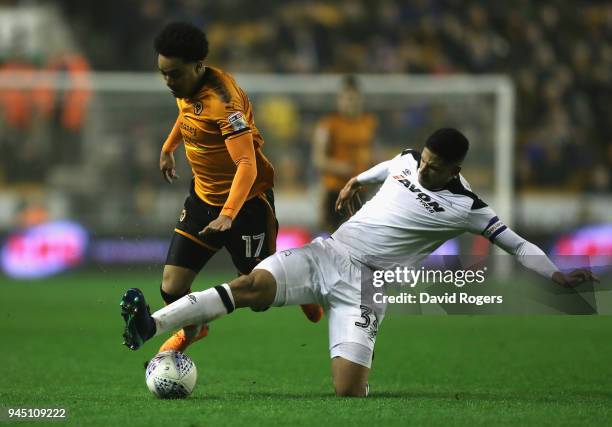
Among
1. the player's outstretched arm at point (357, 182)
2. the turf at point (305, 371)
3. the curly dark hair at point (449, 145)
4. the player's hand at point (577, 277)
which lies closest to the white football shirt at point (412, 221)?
the player's outstretched arm at point (357, 182)

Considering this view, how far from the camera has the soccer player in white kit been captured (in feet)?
20.0

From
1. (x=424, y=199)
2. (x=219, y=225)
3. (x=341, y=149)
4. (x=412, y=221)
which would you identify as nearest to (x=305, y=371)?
(x=412, y=221)

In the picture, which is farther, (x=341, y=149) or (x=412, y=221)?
(x=341, y=149)

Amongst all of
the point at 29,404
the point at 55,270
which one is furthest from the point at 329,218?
the point at 29,404

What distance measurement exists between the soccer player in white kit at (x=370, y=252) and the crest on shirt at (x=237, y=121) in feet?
2.54

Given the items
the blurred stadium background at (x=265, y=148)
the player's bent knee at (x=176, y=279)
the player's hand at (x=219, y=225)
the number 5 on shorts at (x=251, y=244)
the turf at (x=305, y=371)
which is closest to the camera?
the turf at (x=305, y=371)

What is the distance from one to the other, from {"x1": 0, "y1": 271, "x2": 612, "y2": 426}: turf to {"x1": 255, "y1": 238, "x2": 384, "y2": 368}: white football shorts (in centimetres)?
31

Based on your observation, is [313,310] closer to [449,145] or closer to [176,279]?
[176,279]

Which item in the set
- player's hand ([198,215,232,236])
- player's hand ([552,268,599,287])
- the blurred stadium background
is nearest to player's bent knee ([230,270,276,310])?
player's hand ([198,215,232,236])

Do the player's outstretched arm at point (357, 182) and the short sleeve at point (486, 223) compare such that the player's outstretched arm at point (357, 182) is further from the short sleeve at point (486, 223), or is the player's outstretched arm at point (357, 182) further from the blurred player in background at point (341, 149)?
the blurred player in background at point (341, 149)

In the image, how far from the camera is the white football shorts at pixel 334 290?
635 centimetres

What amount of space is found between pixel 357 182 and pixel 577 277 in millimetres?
1796

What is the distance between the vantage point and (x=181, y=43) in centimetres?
607

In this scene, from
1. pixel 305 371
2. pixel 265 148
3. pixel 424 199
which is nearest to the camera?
pixel 424 199
